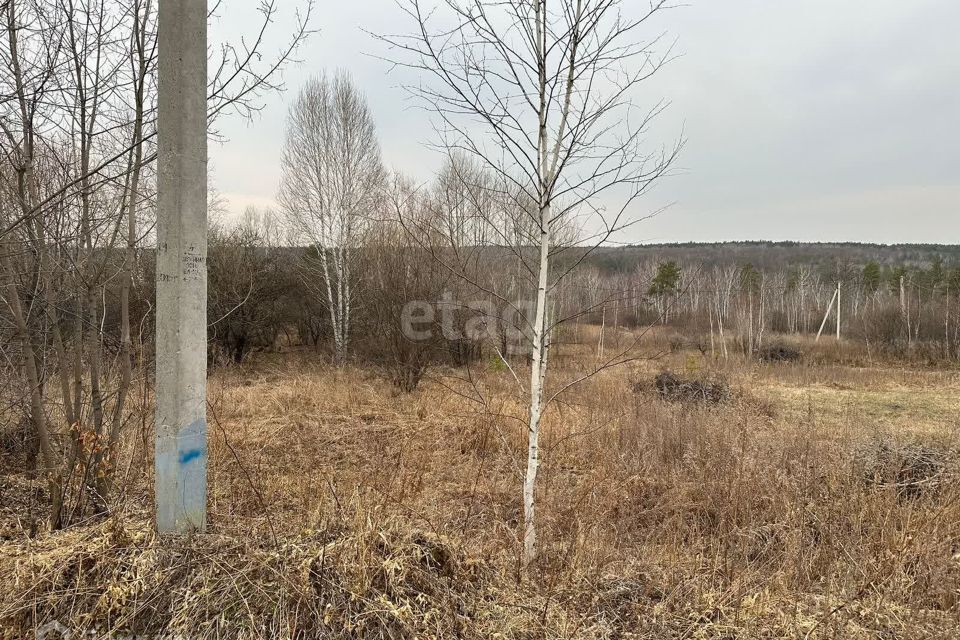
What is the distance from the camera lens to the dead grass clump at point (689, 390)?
9.03 meters

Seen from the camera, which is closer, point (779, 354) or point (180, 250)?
point (180, 250)

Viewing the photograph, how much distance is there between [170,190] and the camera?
5.73 feet

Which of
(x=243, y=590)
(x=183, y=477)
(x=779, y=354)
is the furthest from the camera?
(x=779, y=354)

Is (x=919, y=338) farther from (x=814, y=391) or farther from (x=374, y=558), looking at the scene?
(x=374, y=558)

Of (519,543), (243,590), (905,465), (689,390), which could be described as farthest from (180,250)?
(689,390)

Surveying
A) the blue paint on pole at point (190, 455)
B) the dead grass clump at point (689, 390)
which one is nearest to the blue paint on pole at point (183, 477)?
the blue paint on pole at point (190, 455)

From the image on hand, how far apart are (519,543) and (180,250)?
2.24 meters

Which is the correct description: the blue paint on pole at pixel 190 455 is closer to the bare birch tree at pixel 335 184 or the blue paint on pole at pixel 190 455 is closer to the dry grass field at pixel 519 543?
the dry grass field at pixel 519 543

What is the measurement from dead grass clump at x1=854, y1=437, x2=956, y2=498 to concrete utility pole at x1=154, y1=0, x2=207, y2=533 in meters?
4.94

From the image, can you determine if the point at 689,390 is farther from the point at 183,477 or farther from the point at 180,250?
the point at 180,250

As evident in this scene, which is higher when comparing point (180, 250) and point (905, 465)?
point (180, 250)

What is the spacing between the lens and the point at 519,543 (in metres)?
2.59

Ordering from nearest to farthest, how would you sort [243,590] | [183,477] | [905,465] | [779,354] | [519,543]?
[243,590]
[183,477]
[519,543]
[905,465]
[779,354]

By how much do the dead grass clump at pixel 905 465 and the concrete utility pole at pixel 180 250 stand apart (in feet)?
16.2
